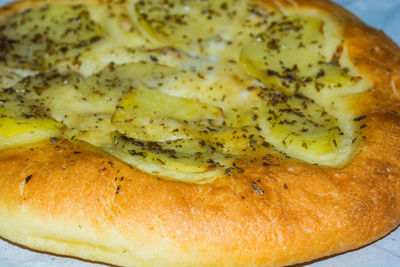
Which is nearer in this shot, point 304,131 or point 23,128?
point 23,128

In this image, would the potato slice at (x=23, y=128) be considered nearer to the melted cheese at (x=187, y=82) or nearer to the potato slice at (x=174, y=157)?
the melted cheese at (x=187, y=82)

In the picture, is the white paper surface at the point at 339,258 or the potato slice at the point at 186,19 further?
the potato slice at the point at 186,19

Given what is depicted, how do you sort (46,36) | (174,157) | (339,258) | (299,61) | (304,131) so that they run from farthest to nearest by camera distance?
(46,36) < (299,61) < (304,131) < (339,258) < (174,157)

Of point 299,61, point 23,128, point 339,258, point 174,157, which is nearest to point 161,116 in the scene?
point 174,157

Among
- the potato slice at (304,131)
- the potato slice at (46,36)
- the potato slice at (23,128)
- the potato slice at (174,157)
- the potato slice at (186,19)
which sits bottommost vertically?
the potato slice at (46,36)

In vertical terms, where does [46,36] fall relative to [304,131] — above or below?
below

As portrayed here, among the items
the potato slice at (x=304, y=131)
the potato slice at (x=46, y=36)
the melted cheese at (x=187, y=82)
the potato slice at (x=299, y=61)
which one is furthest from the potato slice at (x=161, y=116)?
the potato slice at (x=46, y=36)

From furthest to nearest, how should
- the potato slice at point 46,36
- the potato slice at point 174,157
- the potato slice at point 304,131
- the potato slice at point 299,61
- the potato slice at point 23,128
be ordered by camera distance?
the potato slice at point 46,36 < the potato slice at point 299,61 < the potato slice at point 304,131 < the potato slice at point 23,128 < the potato slice at point 174,157

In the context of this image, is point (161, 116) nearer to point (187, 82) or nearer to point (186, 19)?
point (187, 82)

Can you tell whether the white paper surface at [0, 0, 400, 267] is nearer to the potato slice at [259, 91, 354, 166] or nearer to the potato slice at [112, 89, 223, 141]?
the potato slice at [259, 91, 354, 166]

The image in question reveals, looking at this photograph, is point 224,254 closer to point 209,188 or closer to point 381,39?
point 209,188

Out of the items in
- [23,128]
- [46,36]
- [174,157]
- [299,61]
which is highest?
[299,61]
